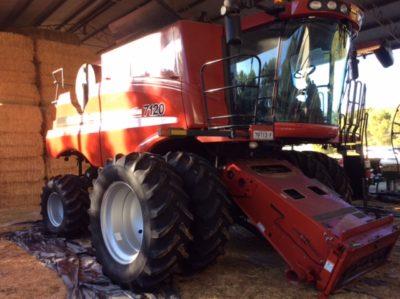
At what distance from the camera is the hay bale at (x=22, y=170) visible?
943 centimetres

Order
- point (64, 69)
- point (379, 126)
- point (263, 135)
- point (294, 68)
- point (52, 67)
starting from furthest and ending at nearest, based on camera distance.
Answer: point (379, 126) → point (64, 69) → point (52, 67) → point (294, 68) → point (263, 135)

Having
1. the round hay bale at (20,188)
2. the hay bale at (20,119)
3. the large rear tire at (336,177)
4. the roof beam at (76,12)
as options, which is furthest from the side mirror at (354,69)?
the roof beam at (76,12)

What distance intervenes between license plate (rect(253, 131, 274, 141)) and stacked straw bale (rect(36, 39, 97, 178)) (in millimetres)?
6390

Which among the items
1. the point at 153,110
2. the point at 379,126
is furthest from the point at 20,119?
the point at 379,126

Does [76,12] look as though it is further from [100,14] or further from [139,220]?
[139,220]

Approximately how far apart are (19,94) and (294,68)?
270 inches

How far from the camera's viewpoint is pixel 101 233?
4441 mm

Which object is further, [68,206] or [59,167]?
[59,167]

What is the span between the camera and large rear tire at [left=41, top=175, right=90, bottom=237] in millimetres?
6219

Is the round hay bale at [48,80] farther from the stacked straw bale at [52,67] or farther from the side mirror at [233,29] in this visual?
the side mirror at [233,29]

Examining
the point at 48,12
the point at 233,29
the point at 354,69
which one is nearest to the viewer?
the point at 233,29

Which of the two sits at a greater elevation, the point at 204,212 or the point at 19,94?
the point at 19,94

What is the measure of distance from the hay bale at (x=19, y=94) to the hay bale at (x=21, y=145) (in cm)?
69

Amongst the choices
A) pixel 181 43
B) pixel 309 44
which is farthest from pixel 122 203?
pixel 309 44
